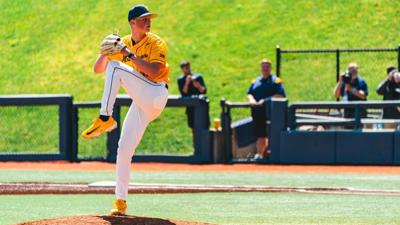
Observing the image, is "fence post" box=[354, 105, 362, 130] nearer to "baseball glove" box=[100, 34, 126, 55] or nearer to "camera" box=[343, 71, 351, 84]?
"camera" box=[343, 71, 351, 84]

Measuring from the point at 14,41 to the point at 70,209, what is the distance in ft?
74.4

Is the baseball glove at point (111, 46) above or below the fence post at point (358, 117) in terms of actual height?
above

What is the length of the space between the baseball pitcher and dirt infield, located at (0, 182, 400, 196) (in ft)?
13.2

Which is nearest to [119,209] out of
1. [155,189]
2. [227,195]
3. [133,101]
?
[133,101]

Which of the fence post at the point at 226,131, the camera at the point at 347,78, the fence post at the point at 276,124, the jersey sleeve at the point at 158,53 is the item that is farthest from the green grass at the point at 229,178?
the jersey sleeve at the point at 158,53

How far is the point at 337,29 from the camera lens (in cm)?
2967

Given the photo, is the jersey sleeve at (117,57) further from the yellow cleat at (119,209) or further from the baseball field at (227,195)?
the baseball field at (227,195)

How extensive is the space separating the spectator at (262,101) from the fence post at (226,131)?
0.52 metres

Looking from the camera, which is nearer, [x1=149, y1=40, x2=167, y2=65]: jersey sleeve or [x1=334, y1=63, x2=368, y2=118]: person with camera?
[x1=149, y1=40, x2=167, y2=65]: jersey sleeve

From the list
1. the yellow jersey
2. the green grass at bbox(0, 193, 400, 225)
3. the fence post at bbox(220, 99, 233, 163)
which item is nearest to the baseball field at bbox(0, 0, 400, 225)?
the green grass at bbox(0, 193, 400, 225)

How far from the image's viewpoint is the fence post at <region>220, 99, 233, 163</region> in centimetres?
1905

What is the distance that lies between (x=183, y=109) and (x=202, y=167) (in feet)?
27.1

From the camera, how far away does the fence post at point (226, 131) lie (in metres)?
19.0

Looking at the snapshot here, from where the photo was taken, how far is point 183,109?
26453mm
